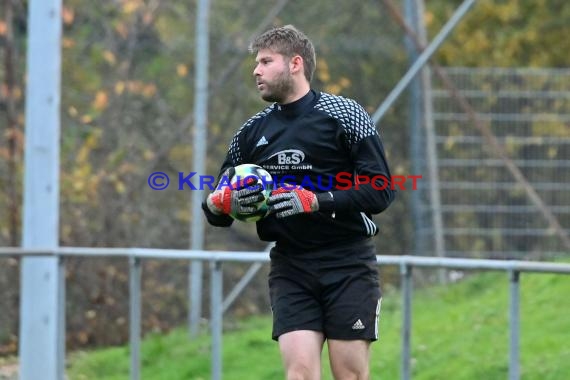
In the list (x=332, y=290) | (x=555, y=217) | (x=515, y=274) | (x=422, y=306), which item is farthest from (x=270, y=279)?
(x=555, y=217)

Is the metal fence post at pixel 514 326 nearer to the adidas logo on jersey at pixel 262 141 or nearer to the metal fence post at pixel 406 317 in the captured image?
the metal fence post at pixel 406 317

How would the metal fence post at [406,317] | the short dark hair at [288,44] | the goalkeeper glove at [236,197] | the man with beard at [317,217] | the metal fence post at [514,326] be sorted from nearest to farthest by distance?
the goalkeeper glove at [236,197], the man with beard at [317,217], the short dark hair at [288,44], the metal fence post at [514,326], the metal fence post at [406,317]

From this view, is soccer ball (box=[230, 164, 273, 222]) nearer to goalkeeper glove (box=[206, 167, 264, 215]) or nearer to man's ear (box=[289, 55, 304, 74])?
goalkeeper glove (box=[206, 167, 264, 215])

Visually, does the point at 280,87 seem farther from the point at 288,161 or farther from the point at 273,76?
the point at 288,161

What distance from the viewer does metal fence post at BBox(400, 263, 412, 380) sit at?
6.44m

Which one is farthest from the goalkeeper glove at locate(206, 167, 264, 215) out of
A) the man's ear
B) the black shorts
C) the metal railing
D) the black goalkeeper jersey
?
the metal railing

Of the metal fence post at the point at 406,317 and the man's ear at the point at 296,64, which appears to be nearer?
the man's ear at the point at 296,64

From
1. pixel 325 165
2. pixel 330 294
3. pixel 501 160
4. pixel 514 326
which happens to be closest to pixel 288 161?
pixel 325 165

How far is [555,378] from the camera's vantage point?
7082mm

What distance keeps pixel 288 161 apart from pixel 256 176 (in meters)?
0.23

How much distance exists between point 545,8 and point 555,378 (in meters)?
10.7

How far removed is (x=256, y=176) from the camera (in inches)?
214

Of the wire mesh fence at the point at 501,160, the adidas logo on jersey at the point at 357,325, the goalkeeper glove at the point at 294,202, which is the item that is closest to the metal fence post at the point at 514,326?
the adidas logo on jersey at the point at 357,325

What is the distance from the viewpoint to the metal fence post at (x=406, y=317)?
6438 millimetres
